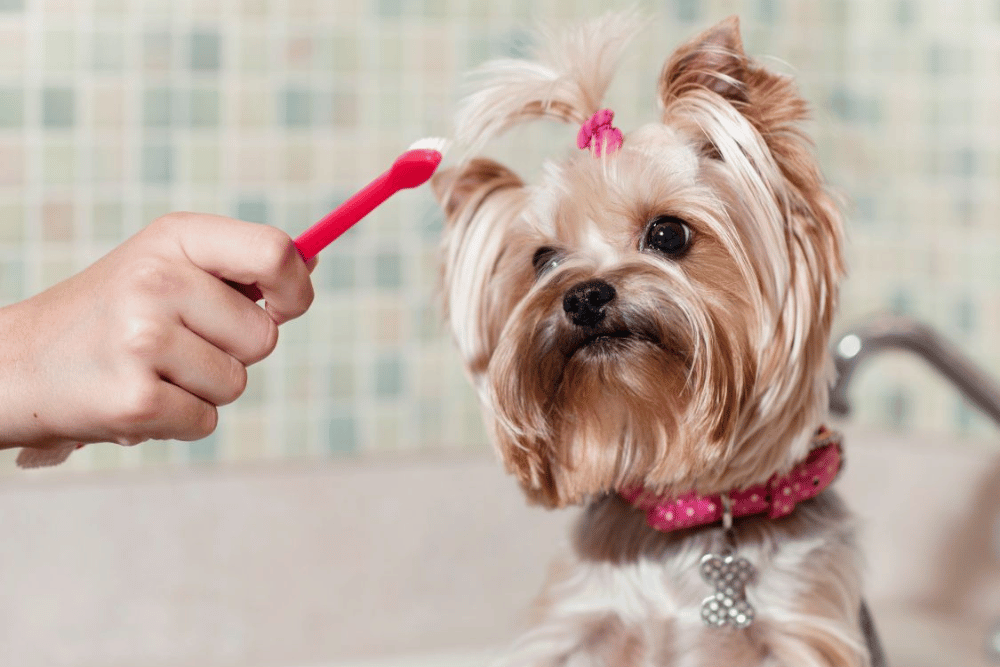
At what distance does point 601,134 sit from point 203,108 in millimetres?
813

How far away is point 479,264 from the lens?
3.13ft

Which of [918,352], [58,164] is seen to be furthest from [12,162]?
[918,352]

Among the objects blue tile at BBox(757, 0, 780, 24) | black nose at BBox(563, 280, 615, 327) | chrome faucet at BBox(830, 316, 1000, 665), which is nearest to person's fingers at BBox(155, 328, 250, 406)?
black nose at BBox(563, 280, 615, 327)

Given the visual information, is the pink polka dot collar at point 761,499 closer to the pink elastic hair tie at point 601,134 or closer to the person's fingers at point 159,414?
the pink elastic hair tie at point 601,134

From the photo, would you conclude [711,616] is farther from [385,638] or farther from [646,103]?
[646,103]

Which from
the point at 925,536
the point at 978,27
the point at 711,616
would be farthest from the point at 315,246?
the point at 978,27

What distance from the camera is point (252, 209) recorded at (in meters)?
1.54

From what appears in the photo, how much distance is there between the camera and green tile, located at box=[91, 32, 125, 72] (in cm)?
144

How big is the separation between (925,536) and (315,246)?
3.86ft

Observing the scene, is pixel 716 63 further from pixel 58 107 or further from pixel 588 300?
pixel 58 107

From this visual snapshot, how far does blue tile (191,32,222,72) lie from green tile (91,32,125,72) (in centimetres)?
9

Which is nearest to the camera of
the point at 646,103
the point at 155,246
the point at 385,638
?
the point at 155,246

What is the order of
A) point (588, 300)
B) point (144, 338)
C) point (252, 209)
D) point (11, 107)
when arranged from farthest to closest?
point (252, 209), point (11, 107), point (588, 300), point (144, 338)

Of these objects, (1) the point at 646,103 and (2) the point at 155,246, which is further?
(1) the point at 646,103
